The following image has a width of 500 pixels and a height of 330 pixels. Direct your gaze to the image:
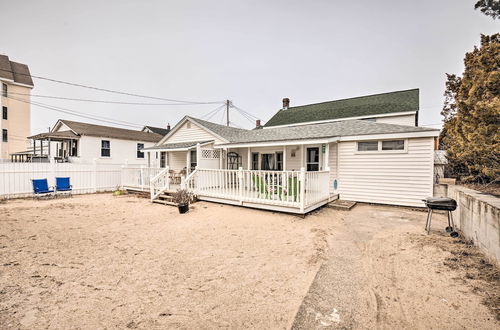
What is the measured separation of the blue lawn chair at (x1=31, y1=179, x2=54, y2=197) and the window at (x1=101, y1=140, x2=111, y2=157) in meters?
8.97

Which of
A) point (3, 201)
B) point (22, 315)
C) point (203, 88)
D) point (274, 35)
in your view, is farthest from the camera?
point (203, 88)

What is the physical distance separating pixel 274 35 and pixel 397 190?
45.3ft

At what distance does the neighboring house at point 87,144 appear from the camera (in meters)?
16.9

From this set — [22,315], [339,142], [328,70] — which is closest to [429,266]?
[22,315]

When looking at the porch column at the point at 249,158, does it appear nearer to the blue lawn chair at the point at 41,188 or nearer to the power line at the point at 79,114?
the blue lawn chair at the point at 41,188

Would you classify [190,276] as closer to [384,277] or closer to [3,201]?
[384,277]

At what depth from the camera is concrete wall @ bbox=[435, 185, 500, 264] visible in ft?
10.3

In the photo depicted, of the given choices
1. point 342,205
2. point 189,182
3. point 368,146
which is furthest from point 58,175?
Result: point 368,146

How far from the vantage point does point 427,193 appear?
26.3ft

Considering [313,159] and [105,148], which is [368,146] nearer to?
[313,159]

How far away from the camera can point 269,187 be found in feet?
24.7

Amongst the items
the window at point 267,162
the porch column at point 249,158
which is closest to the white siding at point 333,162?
the window at point 267,162

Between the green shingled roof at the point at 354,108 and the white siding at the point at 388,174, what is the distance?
9.25 m

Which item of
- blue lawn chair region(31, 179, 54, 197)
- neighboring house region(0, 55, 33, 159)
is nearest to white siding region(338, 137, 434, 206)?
blue lawn chair region(31, 179, 54, 197)
